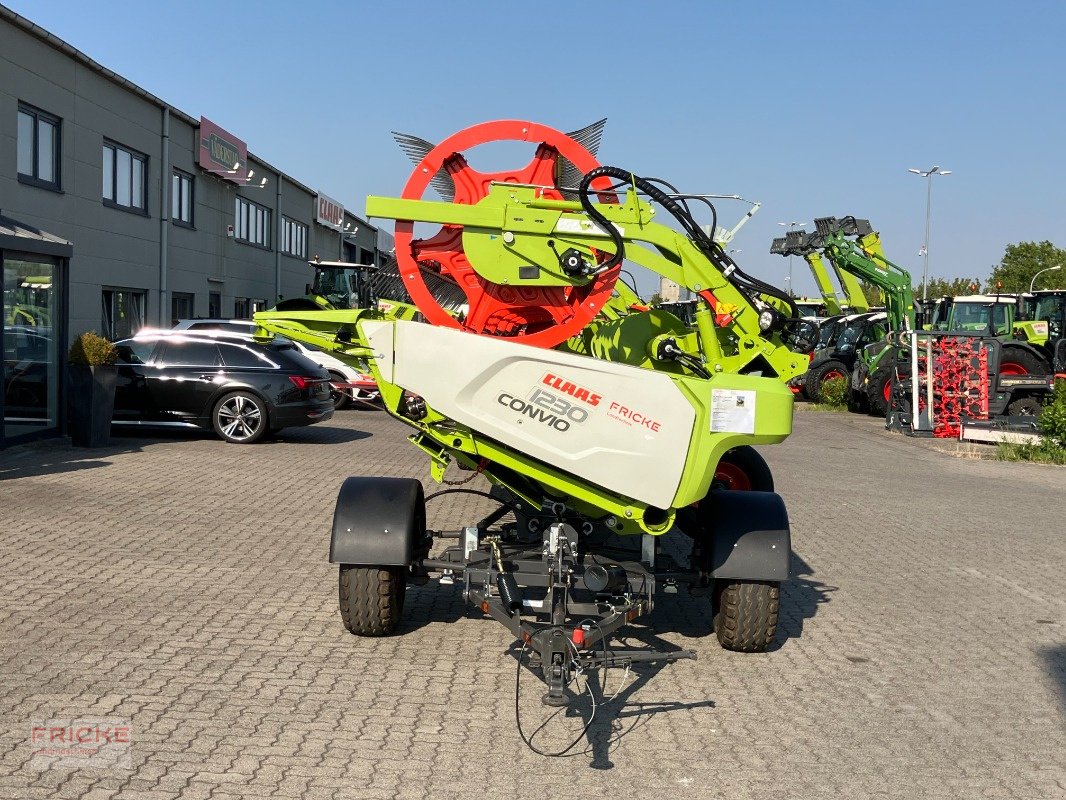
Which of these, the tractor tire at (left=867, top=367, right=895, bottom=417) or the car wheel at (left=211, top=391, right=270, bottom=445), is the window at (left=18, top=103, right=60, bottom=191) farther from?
the tractor tire at (left=867, top=367, right=895, bottom=417)

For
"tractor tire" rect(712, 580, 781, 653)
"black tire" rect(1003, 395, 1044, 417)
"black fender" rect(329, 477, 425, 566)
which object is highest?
"black tire" rect(1003, 395, 1044, 417)

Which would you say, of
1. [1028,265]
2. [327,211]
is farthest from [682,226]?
[1028,265]

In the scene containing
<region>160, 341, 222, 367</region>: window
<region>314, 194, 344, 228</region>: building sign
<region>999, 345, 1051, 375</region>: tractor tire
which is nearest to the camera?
<region>160, 341, 222, 367</region>: window

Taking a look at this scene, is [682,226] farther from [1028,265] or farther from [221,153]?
[1028,265]

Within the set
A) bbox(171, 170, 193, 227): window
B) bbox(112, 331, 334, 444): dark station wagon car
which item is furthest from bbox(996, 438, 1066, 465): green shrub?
bbox(171, 170, 193, 227): window

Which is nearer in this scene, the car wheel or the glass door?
the glass door

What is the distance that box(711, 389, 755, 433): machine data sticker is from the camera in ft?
19.5

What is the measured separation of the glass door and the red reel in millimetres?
9274

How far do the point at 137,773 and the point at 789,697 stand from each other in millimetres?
3221

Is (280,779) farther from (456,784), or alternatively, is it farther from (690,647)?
(690,647)

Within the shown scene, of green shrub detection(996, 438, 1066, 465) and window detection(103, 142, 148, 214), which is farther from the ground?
window detection(103, 142, 148, 214)

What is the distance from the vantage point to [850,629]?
24.8 ft

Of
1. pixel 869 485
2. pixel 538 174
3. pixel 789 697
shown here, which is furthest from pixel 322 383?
pixel 789 697

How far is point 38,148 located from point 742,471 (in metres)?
15.2
